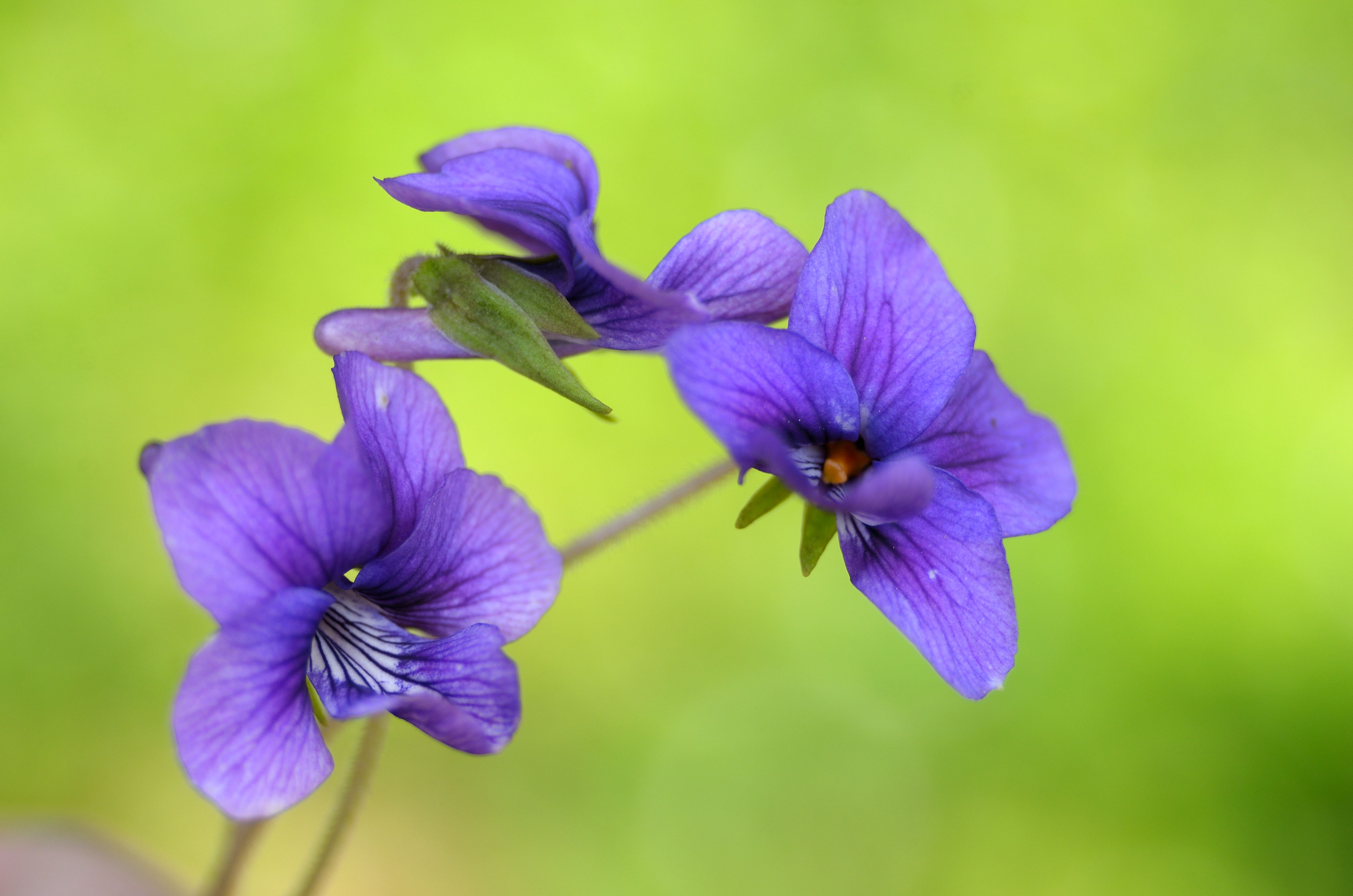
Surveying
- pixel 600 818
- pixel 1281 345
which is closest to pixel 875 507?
pixel 600 818

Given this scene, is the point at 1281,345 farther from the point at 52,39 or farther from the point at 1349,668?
the point at 52,39

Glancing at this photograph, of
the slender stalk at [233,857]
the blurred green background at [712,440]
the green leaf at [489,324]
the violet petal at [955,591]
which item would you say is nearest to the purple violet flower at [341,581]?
the green leaf at [489,324]

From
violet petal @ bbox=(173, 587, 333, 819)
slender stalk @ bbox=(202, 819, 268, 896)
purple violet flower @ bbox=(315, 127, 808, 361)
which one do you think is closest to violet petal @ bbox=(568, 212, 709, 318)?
purple violet flower @ bbox=(315, 127, 808, 361)

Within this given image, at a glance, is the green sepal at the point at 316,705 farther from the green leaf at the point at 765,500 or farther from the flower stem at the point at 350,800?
the green leaf at the point at 765,500

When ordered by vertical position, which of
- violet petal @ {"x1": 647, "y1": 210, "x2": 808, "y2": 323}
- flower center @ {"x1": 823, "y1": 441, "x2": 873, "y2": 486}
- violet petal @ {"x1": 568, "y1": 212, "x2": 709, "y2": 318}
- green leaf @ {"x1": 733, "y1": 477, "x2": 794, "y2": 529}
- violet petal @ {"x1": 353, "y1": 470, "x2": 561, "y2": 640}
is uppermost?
violet petal @ {"x1": 647, "y1": 210, "x2": 808, "y2": 323}

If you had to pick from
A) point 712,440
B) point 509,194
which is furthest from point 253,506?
point 712,440

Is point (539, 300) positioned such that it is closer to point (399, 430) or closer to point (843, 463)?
point (399, 430)

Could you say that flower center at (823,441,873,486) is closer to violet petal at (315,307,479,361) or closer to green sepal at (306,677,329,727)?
violet petal at (315,307,479,361)
